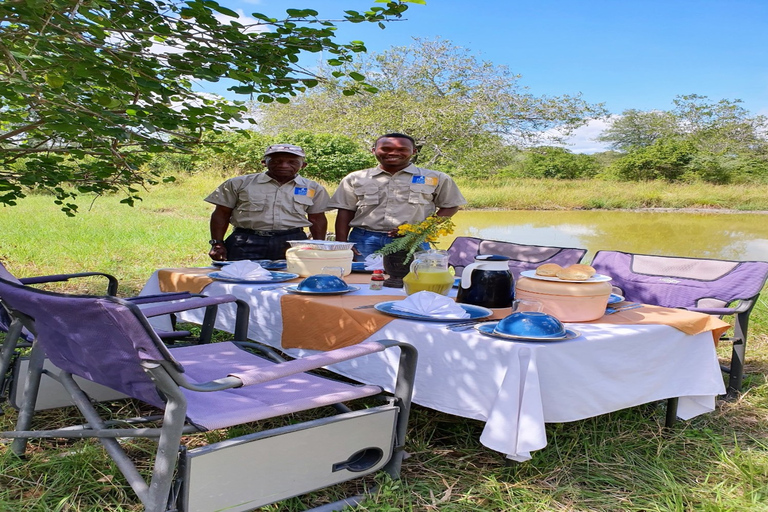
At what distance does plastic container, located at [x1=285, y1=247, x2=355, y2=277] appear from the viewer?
8.82 ft

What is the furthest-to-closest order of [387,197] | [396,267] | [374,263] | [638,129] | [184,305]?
[638,129]
[387,197]
[374,263]
[396,267]
[184,305]

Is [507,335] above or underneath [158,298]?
above

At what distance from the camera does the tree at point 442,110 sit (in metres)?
17.4

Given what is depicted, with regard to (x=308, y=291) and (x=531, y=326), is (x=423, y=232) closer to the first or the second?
(x=308, y=291)

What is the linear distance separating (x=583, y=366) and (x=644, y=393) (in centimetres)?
33

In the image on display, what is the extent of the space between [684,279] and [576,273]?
144cm

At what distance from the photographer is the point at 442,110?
682 inches

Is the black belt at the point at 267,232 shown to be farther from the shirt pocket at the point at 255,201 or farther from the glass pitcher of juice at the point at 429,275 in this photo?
the glass pitcher of juice at the point at 429,275

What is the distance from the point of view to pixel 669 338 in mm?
1871

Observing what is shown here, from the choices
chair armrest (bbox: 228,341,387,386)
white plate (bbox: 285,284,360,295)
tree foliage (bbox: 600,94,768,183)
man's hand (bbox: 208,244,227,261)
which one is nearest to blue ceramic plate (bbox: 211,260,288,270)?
man's hand (bbox: 208,244,227,261)

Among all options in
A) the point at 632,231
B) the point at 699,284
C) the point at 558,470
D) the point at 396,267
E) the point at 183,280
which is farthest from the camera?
the point at 632,231

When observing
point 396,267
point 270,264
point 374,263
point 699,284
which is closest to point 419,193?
point 374,263

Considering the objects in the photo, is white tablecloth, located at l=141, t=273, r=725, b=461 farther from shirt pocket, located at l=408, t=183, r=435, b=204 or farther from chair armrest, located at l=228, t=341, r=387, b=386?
shirt pocket, located at l=408, t=183, r=435, b=204

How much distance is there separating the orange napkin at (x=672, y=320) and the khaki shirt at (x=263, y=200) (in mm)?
2566
